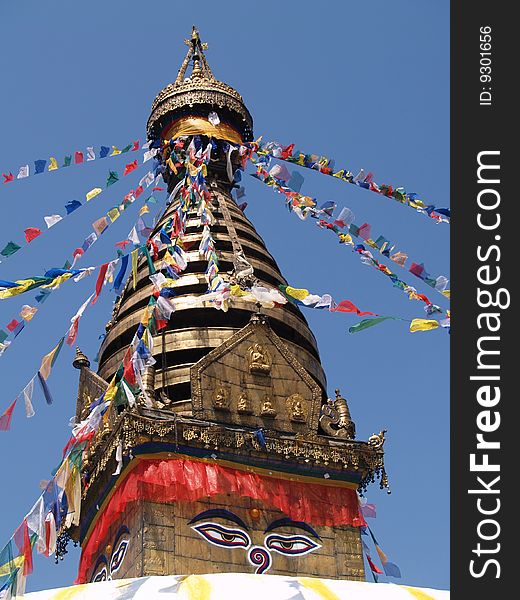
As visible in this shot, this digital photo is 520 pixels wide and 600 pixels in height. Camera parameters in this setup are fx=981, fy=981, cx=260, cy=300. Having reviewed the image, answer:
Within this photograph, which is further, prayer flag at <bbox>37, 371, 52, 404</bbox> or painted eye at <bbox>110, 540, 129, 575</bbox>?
painted eye at <bbox>110, 540, 129, 575</bbox>

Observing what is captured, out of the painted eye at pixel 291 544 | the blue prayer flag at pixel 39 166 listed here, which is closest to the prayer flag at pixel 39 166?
the blue prayer flag at pixel 39 166

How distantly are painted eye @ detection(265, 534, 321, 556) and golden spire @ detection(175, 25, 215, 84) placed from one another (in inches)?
460

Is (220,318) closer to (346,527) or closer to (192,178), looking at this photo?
(192,178)

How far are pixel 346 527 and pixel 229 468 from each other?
205cm

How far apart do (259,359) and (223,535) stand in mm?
3075

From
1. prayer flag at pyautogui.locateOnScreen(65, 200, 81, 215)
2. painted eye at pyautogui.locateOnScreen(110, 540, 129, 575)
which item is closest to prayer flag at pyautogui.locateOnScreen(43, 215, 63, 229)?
prayer flag at pyautogui.locateOnScreen(65, 200, 81, 215)

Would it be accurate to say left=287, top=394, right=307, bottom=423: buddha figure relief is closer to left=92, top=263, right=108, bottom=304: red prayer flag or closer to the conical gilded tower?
the conical gilded tower

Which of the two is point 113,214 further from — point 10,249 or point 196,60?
point 196,60

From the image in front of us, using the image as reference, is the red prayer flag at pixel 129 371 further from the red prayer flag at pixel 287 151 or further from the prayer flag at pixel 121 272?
the red prayer flag at pixel 287 151

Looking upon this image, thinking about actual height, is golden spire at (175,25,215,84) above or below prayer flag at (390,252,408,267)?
above

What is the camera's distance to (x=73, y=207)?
1551 centimetres

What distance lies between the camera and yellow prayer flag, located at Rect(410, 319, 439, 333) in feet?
41.7

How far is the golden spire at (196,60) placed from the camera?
22.7 m

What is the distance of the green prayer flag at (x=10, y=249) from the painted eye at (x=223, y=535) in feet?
15.6
